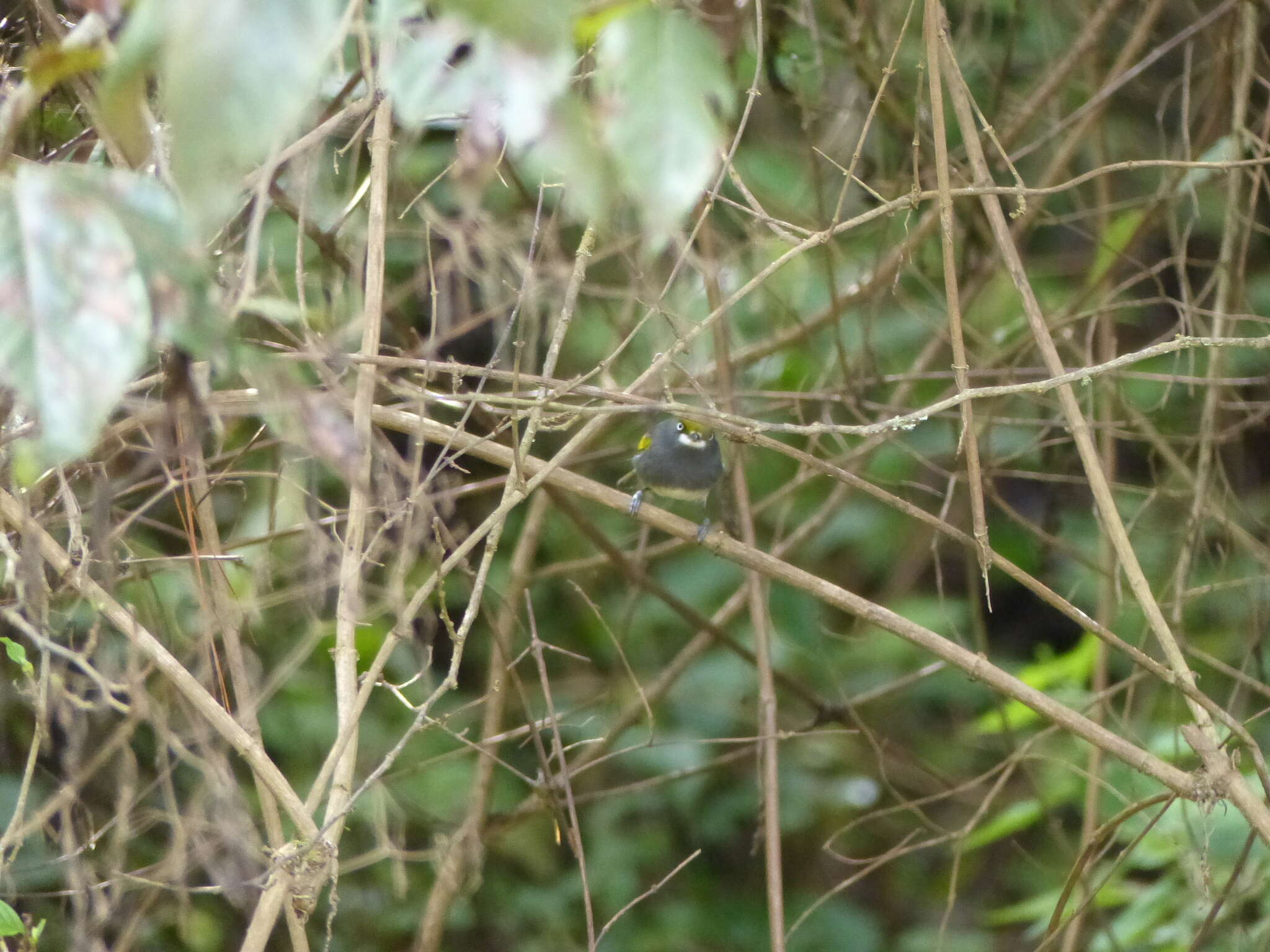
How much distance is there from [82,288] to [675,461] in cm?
361

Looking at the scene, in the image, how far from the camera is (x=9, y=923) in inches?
68.6

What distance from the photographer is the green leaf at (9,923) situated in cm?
A: 172

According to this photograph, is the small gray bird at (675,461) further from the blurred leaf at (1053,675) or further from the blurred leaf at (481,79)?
the blurred leaf at (481,79)

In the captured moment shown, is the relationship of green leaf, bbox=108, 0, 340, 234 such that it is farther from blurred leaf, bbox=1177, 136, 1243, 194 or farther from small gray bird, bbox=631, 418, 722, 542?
small gray bird, bbox=631, 418, 722, 542

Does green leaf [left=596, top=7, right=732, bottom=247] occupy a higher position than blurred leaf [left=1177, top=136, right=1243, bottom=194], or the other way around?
green leaf [left=596, top=7, right=732, bottom=247]

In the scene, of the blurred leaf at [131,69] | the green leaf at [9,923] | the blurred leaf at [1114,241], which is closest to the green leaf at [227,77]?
the blurred leaf at [131,69]

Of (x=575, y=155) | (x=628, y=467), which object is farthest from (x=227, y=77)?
(x=628, y=467)

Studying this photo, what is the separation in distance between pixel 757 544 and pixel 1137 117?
2.25 metres

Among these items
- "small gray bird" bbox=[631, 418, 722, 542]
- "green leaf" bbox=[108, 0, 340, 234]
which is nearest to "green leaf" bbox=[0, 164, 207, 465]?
"green leaf" bbox=[108, 0, 340, 234]

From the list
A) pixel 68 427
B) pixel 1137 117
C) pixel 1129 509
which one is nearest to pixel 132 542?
pixel 68 427

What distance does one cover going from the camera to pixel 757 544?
15.8ft

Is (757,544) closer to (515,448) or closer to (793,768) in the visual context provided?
(793,768)

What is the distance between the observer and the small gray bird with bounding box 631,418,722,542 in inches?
171

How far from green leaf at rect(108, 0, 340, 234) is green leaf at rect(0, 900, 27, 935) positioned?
148 centimetres
